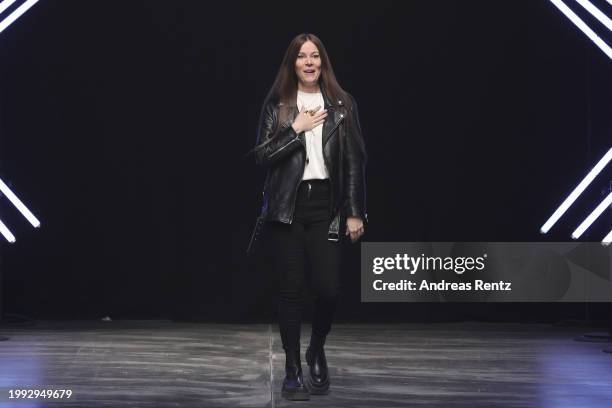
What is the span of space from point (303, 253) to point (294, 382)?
46cm

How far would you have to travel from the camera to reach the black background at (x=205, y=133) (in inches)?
227

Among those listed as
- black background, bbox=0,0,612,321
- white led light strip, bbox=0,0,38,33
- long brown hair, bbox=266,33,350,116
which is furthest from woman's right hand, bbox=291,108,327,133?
Result: white led light strip, bbox=0,0,38,33

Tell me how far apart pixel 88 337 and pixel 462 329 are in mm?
2069

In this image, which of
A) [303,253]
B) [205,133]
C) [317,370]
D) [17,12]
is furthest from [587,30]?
[17,12]

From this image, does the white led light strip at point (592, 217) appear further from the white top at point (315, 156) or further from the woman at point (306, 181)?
the white top at point (315, 156)

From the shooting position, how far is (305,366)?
4.25m

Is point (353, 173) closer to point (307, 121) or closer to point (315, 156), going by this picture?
point (315, 156)

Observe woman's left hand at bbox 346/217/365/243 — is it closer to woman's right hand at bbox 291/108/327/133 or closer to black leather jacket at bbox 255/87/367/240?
black leather jacket at bbox 255/87/367/240

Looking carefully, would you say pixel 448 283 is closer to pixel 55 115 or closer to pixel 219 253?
pixel 219 253

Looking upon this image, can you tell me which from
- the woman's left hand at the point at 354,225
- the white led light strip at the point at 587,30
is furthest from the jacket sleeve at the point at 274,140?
the white led light strip at the point at 587,30

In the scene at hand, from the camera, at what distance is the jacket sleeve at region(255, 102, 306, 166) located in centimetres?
345

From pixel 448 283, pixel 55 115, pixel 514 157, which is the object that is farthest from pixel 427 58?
pixel 55 115
